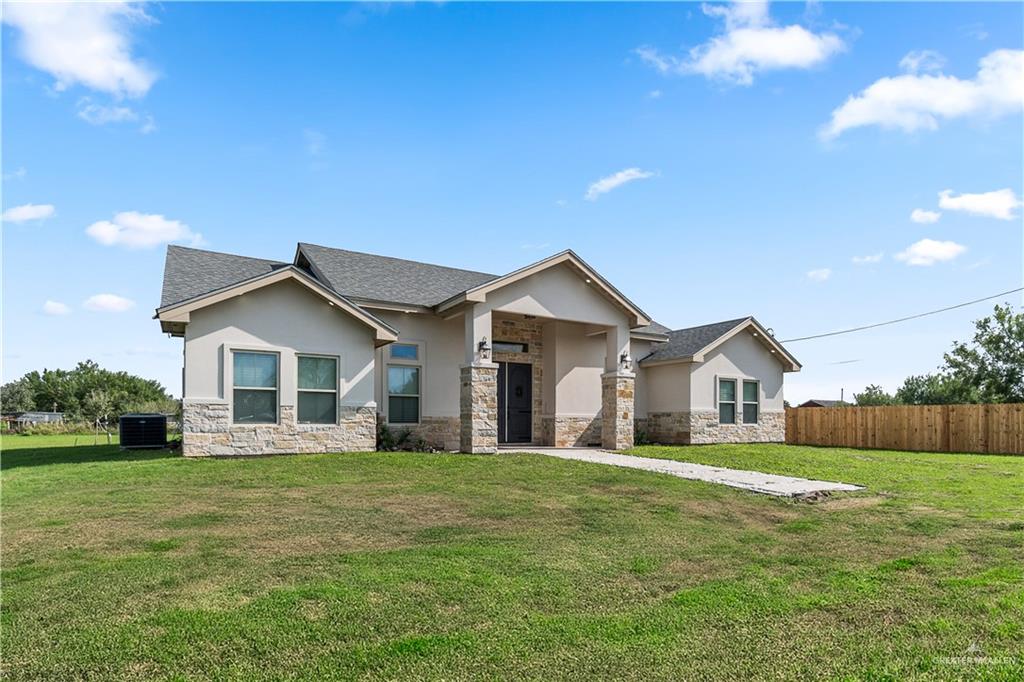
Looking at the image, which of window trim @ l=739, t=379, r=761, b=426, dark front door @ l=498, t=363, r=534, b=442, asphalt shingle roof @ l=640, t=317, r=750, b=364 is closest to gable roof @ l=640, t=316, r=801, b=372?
asphalt shingle roof @ l=640, t=317, r=750, b=364

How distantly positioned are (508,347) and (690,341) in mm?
6274

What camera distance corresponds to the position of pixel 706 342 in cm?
1919

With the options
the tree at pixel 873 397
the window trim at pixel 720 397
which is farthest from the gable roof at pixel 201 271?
the tree at pixel 873 397

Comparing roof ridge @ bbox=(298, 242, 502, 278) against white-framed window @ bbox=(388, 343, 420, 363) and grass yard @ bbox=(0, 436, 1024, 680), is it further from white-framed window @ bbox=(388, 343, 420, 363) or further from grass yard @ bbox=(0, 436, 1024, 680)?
grass yard @ bbox=(0, 436, 1024, 680)

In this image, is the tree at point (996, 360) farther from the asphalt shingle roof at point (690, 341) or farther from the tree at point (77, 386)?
the tree at point (77, 386)

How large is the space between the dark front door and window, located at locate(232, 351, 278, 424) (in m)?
6.56

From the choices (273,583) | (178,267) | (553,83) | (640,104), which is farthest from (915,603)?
(178,267)

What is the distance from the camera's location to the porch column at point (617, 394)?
16938 mm

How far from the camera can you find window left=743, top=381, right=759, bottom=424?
20453 millimetres

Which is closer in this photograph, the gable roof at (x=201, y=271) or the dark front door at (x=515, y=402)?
the gable roof at (x=201, y=271)

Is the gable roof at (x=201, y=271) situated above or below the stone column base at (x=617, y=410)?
above

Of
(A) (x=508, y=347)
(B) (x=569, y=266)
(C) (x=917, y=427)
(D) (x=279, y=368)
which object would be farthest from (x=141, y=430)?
(C) (x=917, y=427)

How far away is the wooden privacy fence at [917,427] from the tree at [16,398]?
66814 mm

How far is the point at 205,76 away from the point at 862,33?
1337 centimetres
